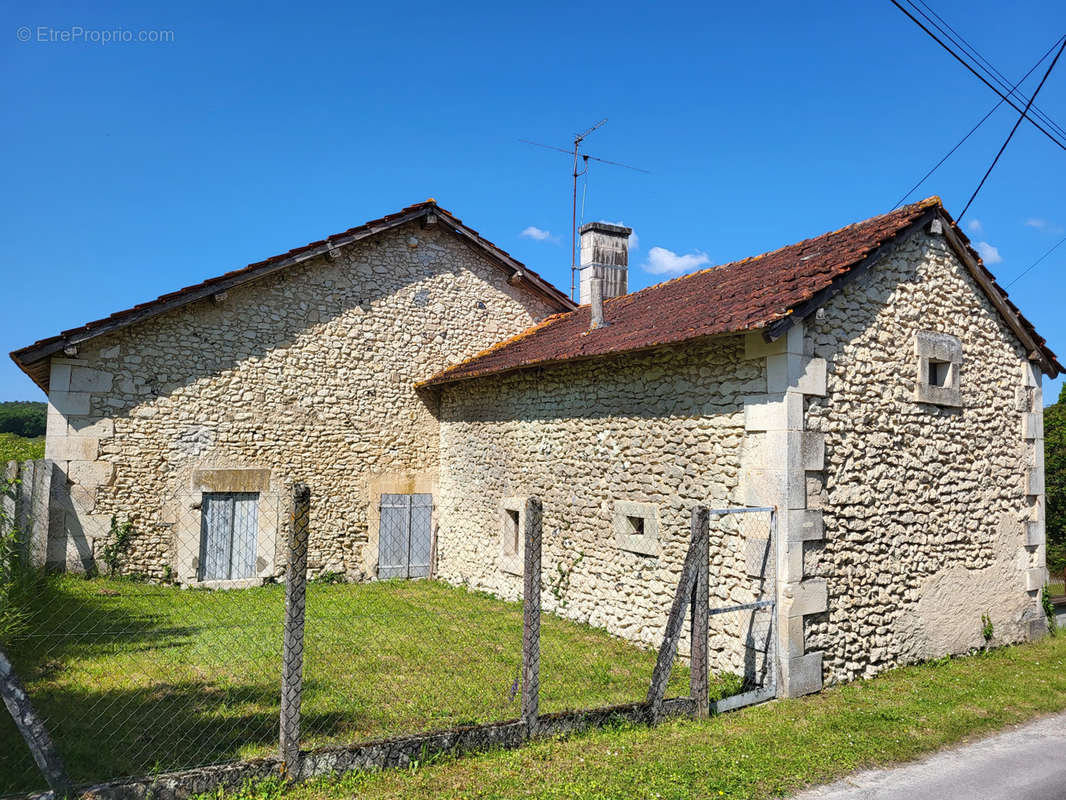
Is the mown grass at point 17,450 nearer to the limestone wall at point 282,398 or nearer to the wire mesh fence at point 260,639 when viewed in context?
the limestone wall at point 282,398

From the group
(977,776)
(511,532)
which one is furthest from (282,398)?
(977,776)

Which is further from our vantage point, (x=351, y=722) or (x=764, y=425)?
(x=764, y=425)

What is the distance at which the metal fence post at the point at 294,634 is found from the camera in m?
4.07

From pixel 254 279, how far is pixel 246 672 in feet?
22.0

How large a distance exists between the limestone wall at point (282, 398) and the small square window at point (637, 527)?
5.01 m

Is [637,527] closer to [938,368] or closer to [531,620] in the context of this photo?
[531,620]

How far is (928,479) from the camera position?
7387 millimetres

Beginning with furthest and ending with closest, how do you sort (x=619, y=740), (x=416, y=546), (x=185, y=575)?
1. (x=416, y=546)
2. (x=185, y=575)
3. (x=619, y=740)

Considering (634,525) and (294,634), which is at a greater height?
(634,525)

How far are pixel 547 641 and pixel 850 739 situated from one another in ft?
11.0

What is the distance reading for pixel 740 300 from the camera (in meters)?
7.18

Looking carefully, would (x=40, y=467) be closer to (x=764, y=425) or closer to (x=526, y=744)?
(x=526, y=744)

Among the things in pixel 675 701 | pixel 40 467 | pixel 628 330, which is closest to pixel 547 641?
pixel 675 701

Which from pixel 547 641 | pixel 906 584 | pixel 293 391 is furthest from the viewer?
pixel 293 391
